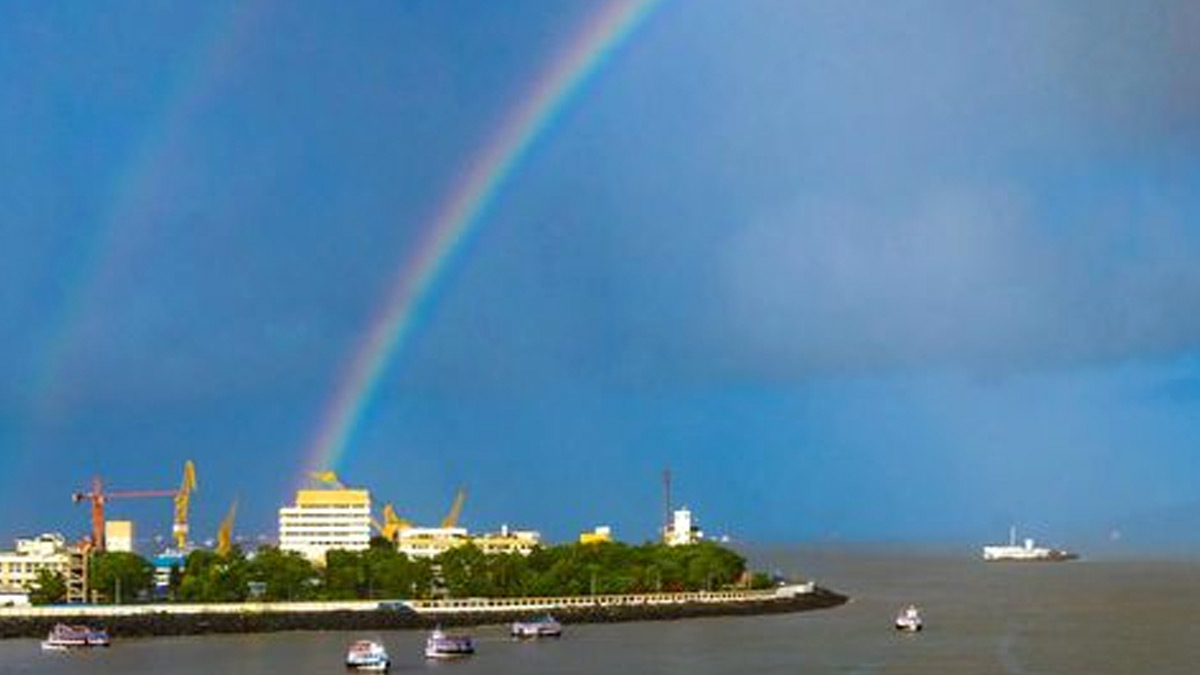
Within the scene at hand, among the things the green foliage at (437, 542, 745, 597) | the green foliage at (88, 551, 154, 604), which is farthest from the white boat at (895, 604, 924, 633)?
the green foliage at (88, 551, 154, 604)

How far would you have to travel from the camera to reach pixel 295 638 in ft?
170

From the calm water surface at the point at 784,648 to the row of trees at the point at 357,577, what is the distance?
800cm

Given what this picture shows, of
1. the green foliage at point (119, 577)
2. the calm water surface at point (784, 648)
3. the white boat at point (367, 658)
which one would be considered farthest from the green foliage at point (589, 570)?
the white boat at point (367, 658)

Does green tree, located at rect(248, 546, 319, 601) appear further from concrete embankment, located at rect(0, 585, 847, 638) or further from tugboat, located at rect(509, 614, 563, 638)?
tugboat, located at rect(509, 614, 563, 638)

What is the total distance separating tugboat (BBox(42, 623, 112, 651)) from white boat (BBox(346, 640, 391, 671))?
11280 mm

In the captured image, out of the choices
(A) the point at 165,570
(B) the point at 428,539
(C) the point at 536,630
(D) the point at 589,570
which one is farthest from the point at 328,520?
(C) the point at 536,630

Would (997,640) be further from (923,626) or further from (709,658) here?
(709,658)

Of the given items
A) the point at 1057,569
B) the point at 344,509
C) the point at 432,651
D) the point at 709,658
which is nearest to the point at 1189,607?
the point at 709,658

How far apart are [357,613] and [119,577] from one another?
11934 mm

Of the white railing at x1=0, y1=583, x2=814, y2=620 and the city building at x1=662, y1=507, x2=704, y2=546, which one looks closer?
the white railing at x1=0, y1=583, x2=814, y2=620

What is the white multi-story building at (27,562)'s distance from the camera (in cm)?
7688

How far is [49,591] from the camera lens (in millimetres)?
63812

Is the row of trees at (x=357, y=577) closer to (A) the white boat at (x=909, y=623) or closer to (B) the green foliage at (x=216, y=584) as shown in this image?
(B) the green foliage at (x=216, y=584)

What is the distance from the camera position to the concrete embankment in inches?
2156
